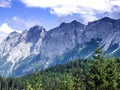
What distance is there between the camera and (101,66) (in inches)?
2832

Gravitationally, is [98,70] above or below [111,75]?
above

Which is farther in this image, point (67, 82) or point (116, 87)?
point (67, 82)

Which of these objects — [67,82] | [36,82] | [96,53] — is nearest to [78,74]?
[67,82]

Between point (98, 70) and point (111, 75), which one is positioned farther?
point (111, 75)

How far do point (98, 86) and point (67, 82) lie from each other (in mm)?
42758

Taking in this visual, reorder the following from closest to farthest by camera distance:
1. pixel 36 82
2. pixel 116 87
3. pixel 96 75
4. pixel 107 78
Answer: pixel 96 75 → pixel 107 78 → pixel 116 87 → pixel 36 82

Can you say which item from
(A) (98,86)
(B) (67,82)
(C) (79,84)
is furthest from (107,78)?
(B) (67,82)

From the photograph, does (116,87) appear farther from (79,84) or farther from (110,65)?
(79,84)

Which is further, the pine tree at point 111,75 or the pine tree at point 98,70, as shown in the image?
the pine tree at point 111,75

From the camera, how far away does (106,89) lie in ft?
260

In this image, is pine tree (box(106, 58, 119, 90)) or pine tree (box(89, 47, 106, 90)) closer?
pine tree (box(89, 47, 106, 90))

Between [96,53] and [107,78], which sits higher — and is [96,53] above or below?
above

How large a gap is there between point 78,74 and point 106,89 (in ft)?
116

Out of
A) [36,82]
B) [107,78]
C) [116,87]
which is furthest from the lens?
[36,82]
